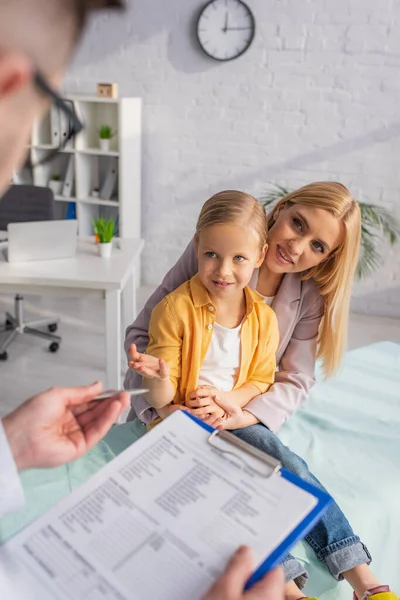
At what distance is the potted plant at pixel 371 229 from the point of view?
359 cm

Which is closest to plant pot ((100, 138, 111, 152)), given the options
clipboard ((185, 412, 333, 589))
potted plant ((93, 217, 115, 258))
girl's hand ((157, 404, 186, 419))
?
potted plant ((93, 217, 115, 258))

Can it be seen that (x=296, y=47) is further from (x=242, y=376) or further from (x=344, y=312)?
(x=242, y=376)

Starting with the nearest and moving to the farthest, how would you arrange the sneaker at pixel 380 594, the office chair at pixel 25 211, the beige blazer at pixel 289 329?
the sneaker at pixel 380 594 < the beige blazer at pixel 289 329 < the office chair at pixel 25 211

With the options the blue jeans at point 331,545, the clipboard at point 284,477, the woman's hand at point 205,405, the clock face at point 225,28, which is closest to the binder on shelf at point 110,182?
the clock face at point 225,28

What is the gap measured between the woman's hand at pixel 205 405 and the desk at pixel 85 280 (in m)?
1.04

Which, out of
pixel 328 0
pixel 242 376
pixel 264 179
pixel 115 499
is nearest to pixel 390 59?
pixel 328 0

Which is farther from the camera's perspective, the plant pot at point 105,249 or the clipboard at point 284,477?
the plant pot at point 105,249

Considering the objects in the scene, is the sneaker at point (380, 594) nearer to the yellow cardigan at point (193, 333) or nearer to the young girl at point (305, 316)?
the young girl at point (305, 316)

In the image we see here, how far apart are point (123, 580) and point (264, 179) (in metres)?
3.52

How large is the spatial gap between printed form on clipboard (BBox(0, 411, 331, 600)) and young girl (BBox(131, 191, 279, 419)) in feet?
1.38

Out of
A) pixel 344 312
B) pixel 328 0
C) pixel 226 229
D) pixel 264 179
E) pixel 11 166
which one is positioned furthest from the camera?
pixel 264 179

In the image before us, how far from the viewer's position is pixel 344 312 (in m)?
1.74

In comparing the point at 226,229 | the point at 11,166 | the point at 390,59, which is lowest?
the point at 226,229

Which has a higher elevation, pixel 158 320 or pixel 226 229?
pixel 226 229
